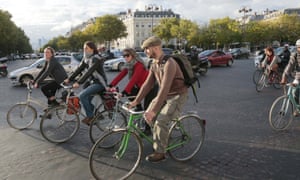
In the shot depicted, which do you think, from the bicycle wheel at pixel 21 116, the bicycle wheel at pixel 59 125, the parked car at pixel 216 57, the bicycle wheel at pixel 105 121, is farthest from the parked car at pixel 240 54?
the bicycle wheel at pixel 105 121

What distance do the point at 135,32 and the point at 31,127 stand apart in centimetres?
12924

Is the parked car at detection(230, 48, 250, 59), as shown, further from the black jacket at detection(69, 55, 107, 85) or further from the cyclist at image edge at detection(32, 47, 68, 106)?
the black jacket at detection(69, 55, 107, 85)

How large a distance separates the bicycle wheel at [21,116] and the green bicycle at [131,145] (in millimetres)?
3012

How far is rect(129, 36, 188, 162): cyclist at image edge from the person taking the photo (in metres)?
3.58

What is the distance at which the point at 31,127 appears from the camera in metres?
6.38

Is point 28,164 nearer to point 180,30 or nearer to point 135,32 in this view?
point 180,30

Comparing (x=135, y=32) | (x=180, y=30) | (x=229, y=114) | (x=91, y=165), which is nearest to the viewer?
(x=91, y=165)

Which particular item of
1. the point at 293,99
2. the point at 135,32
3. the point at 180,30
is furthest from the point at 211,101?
the point at 135,32

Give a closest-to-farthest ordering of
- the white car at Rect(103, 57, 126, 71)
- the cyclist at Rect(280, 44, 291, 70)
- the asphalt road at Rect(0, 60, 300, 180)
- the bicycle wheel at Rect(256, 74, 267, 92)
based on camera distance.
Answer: the asphalt road at Rect(0, 60, 300, 180), the bicycle wheel at Rect(256, 74, 267, 92), the cyclist at Rect(280, 44, 291, 70), the white car at Rect(103, 57, 126, 71)

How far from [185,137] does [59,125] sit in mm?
2550

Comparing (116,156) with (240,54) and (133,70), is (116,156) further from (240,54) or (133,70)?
(240,54)

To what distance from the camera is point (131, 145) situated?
3.85 metres

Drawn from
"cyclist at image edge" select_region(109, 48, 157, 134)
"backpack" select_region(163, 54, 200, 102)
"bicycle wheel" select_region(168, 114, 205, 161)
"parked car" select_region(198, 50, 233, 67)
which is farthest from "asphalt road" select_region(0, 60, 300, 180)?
"parked car" select_region(198, 50, 233, 67)

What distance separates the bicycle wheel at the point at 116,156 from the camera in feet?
11.8
